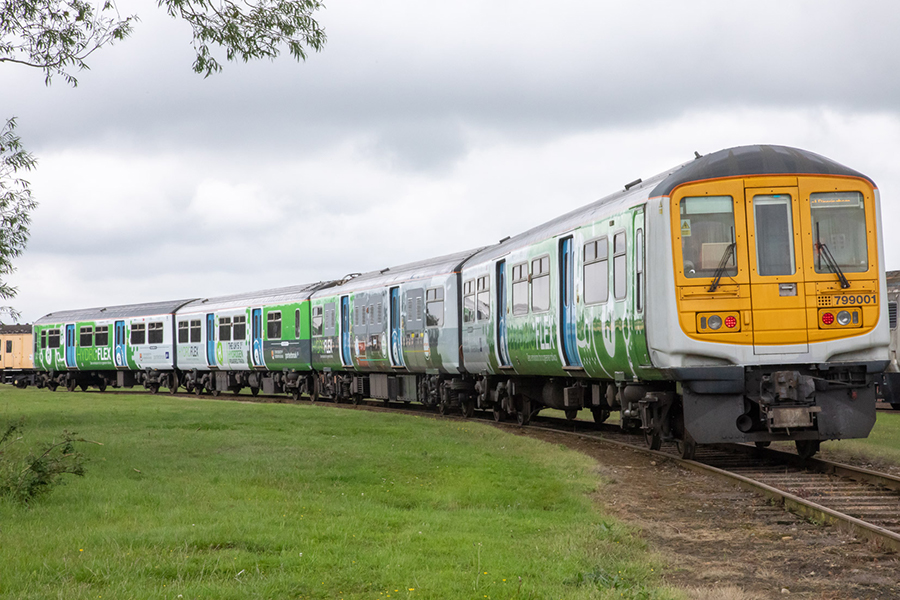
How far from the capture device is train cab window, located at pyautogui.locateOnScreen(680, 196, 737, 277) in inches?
445

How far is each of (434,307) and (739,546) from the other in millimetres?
15332

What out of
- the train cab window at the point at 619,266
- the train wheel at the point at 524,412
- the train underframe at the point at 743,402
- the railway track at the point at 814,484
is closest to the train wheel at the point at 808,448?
the train underframe at the point at 743,402

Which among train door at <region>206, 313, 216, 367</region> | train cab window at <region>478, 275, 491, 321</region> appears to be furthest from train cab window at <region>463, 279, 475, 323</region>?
train door at <region>206, 313, 216, 367</region>

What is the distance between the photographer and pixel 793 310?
11.2 metres

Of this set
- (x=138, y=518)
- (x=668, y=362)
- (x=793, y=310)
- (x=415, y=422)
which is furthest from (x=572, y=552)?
(x=415, y=422)

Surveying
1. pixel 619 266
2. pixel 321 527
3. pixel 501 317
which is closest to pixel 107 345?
pixel 501 317

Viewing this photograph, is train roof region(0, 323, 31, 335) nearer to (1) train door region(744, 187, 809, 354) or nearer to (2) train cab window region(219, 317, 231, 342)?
(2) train cab window region(219, 317, 231, 342)

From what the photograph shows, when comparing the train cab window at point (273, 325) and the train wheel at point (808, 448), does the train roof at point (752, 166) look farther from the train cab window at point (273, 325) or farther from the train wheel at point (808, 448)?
the train cab window at point (273, 325)

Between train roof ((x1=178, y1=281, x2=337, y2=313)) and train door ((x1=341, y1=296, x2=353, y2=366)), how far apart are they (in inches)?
119

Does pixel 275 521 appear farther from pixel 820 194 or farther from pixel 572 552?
pixel 820 194

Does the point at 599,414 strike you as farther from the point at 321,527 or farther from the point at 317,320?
the point at 317,320

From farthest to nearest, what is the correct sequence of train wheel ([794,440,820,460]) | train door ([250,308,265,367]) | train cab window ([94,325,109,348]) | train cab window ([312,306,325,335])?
train cab window ([94,325,109,348])
train door ([250,308,265,367])
train cab window ([312,306,325,335])
train wheel ([794,440,820,460])

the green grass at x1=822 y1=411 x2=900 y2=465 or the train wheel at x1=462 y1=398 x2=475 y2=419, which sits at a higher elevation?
the train wheel at x1=462 y1=398 x2=475 y2=419

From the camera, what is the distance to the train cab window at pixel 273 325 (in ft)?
107
